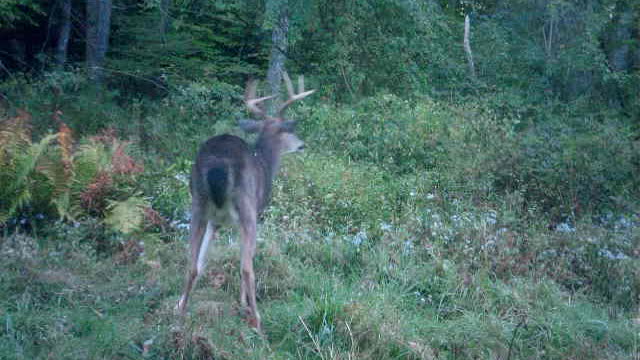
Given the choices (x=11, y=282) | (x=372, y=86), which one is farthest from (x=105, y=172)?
(x=372, y=86)

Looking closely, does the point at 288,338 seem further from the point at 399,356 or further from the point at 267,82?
the point at 267,82

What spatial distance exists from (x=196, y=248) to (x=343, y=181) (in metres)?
3.23

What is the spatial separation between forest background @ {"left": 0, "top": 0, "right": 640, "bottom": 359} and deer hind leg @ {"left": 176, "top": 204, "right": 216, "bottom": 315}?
0.61ft

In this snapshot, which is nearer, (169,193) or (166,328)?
(166,328)

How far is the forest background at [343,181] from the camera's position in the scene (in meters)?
6.37

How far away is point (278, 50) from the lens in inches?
539

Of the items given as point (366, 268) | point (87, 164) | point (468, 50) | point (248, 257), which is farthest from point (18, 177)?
point (468, 50)

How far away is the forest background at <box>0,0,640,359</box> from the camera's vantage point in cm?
637

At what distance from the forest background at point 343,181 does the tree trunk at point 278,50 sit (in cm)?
6

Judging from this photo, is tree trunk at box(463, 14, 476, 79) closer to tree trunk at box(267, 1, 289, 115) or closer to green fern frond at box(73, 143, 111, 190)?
tree trunk at box(267, 1, 289, 115)

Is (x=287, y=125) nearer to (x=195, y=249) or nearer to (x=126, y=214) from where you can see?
(x=126, y=214)

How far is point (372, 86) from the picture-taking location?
14.5 meters

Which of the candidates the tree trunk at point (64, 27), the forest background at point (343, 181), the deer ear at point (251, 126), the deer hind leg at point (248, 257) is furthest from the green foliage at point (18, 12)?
the deer hind leg at point (248, 257)

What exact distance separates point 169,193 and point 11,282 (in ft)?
8.43
